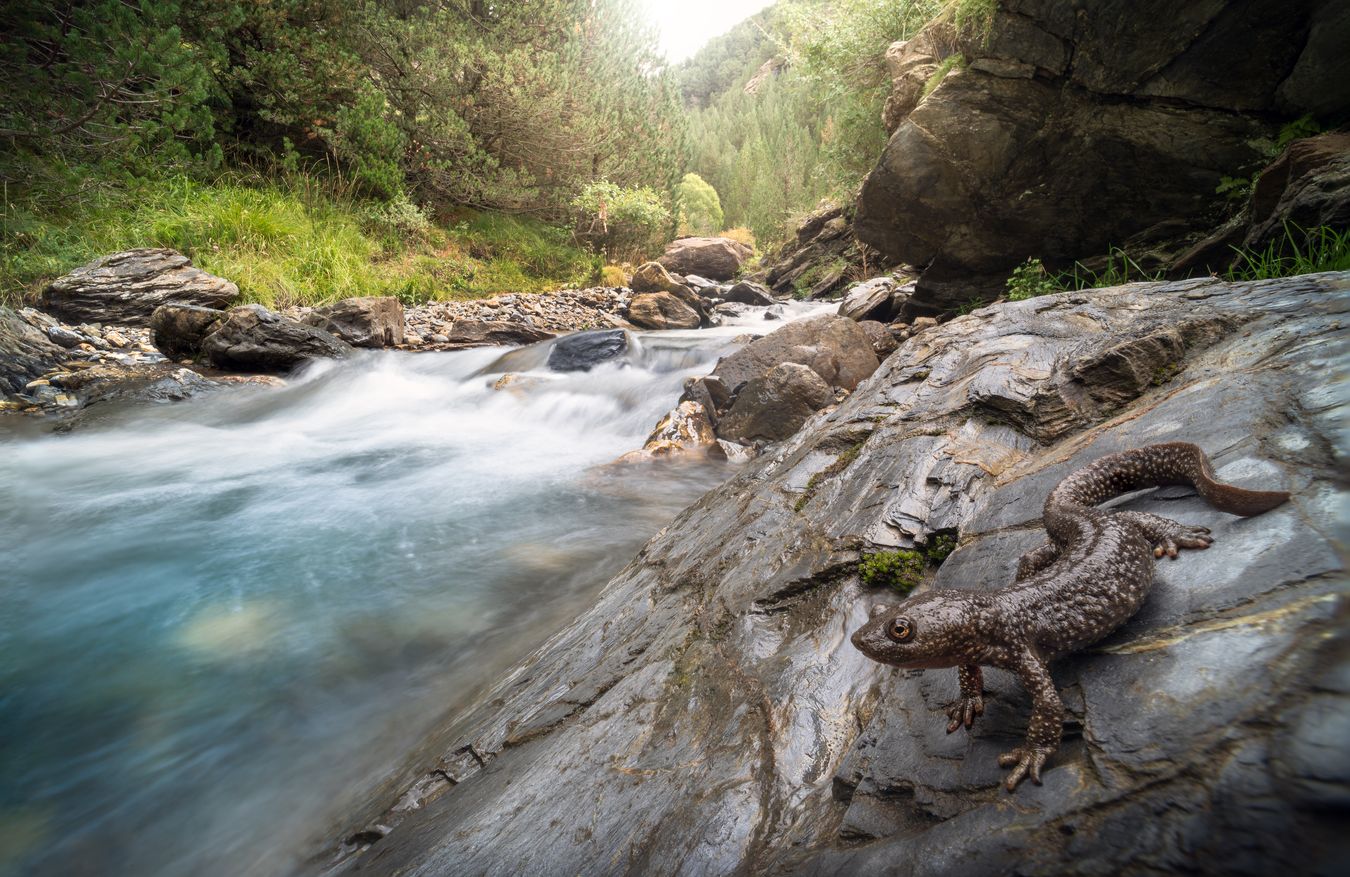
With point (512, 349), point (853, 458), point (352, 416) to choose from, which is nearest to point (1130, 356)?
point (853, 458)

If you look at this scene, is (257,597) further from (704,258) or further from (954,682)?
(704,258)

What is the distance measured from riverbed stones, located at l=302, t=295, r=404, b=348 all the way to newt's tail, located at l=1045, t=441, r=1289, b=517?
1262 centimetres

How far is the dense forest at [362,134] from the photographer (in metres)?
9.62

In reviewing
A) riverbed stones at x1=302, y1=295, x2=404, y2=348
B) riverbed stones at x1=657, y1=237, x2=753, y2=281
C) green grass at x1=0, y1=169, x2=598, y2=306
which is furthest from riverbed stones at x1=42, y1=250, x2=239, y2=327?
riverbed stones at x1=657, y1=237, x2=753, y2=281

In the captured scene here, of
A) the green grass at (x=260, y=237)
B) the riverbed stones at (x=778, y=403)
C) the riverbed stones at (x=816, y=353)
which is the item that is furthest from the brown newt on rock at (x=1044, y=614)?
the green grass at (x=260, y=237)

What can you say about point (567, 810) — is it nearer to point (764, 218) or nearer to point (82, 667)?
point (82, 667)

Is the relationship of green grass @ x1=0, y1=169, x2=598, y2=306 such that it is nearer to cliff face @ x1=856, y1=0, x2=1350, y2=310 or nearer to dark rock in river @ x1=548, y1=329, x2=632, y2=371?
dark rock in river @ x1=548, y1=329, x2=632, y2=371

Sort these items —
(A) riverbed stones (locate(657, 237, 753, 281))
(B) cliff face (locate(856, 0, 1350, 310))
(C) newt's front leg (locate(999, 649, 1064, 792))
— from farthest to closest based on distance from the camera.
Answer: (A) riverbed stones (locate(657, 237, 753, 281)) < (B) cliff face (locate(856, 0, 1350, 310)) < (C) newt's front leg (locate(999, 649, 1064, 792))

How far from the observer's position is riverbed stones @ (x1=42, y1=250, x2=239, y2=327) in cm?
970

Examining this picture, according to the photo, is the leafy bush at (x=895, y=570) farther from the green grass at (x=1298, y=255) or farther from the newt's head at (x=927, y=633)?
the green grass at (x=1298, y=255)

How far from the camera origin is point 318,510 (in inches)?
248

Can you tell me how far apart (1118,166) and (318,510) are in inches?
410

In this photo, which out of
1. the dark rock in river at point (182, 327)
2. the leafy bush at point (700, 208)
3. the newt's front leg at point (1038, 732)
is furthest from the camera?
the leafy bush at point (700, 208)

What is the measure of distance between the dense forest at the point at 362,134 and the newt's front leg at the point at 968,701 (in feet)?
45.0
